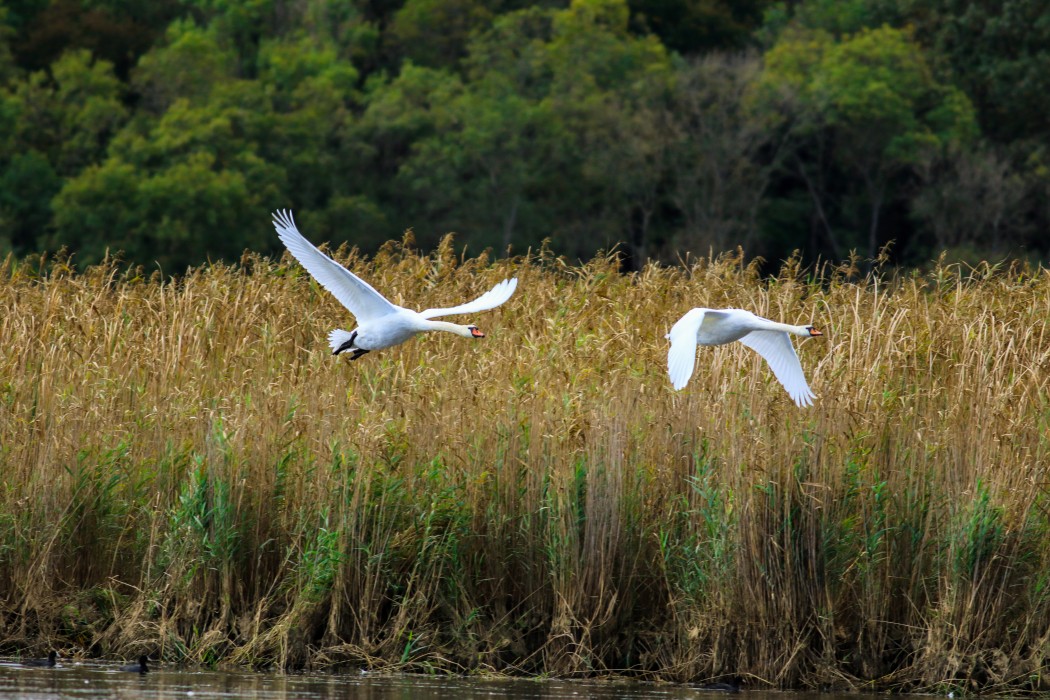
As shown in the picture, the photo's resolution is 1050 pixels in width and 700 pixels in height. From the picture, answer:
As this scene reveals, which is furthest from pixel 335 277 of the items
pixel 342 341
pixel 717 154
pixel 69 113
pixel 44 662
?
pixel 717 154

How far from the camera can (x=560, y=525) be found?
834 cm

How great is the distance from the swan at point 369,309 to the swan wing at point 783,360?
56.4 inches

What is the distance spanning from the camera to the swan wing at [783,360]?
28.6 feet

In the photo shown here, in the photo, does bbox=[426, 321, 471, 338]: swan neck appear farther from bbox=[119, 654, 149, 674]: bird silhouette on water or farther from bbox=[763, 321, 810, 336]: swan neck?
bbox=[119, 654, 149, 674]: bird silhouette on water

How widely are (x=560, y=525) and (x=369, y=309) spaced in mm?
1997

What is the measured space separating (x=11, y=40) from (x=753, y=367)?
36570 mm

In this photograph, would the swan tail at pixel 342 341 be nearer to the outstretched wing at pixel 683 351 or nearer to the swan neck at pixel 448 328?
the swan neck at pixel 448 328

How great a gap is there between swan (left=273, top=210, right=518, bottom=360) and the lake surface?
2023mm

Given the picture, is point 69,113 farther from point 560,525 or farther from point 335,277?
point 560,525

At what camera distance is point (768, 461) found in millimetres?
8203

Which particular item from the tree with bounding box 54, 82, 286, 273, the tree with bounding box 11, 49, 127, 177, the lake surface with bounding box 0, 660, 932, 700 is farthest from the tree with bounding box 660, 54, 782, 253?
the lake surface with bounding box 0, 660, 932, 700

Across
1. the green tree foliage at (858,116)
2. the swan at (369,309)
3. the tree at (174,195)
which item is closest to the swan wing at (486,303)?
the swan at (369,309)

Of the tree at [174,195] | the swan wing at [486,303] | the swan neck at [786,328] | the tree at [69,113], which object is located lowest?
the swan neck at [786,328]

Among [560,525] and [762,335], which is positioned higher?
[762,335]
